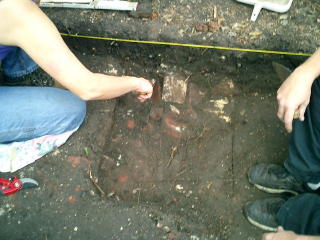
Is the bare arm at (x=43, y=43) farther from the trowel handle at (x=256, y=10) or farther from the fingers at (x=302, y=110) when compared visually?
the trowel handle at (x=256, y=10)

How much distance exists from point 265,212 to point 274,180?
0.68ft

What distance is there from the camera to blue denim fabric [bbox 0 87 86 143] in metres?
1.75

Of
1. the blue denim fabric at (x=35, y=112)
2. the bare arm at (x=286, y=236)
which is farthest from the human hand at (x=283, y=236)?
the blue denim fabric at (x=35, y=112)

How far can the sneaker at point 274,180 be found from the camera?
1.84 meters

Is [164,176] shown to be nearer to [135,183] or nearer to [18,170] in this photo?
[135,183]

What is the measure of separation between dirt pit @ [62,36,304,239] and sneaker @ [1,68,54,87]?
335mm

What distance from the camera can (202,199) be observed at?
1.92 m

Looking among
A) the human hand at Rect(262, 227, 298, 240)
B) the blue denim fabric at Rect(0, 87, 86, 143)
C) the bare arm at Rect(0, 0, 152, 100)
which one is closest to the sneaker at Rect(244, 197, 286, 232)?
the human hand at Rect(262, 227, 298, 240)

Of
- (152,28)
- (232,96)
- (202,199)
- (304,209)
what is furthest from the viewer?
(232,96)

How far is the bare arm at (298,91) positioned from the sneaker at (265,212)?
0.60 metres

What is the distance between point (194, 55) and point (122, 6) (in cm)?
63

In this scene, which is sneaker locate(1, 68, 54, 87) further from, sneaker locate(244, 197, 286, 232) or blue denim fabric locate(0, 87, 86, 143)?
sneaker locate(244, 197, 286, 232)

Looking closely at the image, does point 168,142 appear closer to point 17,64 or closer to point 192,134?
point 192,134

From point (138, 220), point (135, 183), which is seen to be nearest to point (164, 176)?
point (135, 183)
